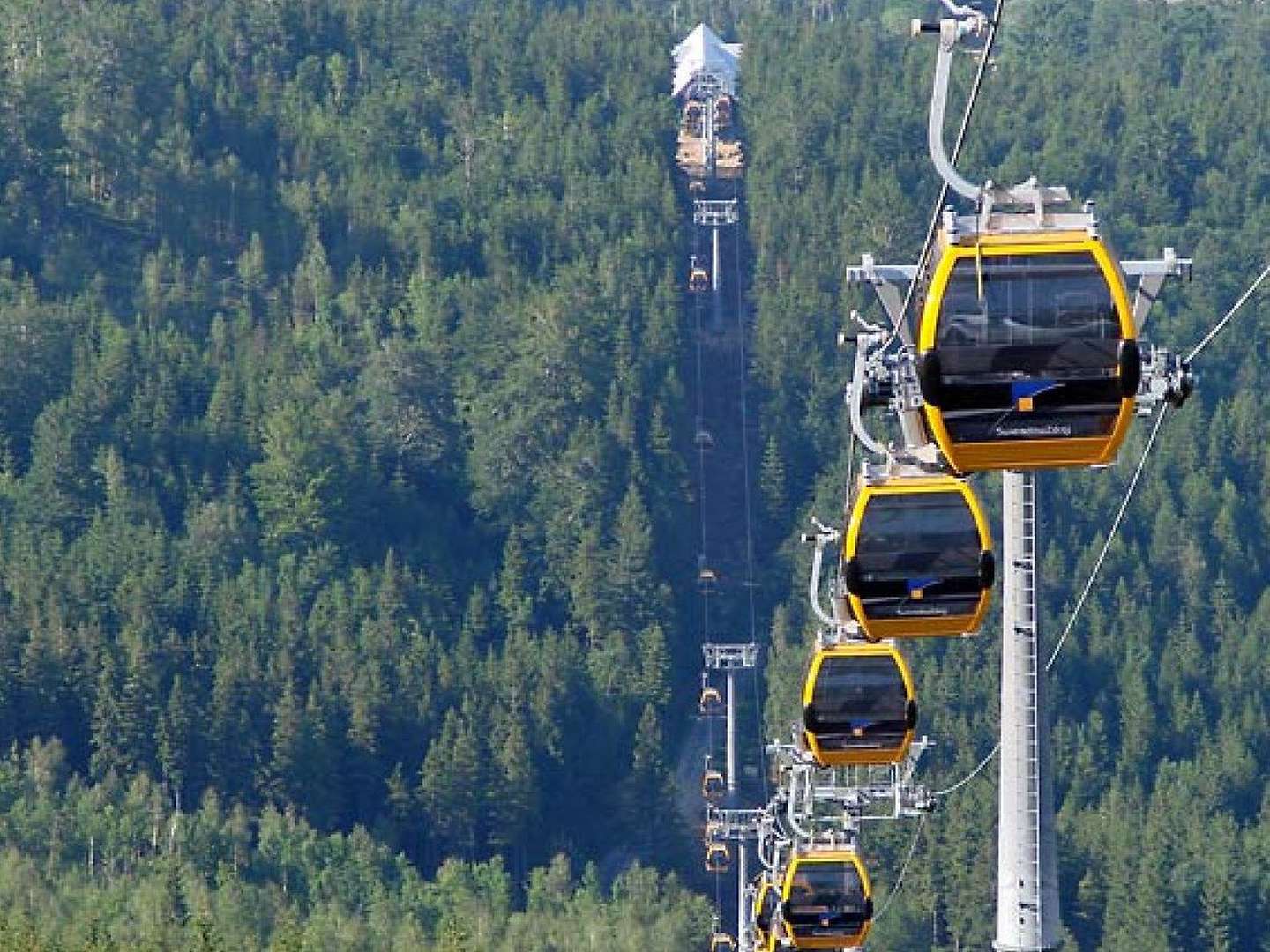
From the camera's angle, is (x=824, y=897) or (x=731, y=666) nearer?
(x=824, y=897)

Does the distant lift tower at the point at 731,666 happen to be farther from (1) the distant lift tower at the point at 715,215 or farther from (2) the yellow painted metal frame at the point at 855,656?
(2) the yellow painted metal frame at the point at 855,656

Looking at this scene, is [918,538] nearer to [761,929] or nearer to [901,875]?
[761,929]

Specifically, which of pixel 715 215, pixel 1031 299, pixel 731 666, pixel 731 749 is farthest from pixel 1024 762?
pixel 715 215

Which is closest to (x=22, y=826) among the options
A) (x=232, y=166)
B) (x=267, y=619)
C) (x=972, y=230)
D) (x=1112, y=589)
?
(x=267, y=619)

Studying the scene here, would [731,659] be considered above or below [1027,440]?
below

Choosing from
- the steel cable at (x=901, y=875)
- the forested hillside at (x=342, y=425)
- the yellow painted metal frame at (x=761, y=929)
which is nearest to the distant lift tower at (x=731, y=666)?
the forested hillside at (x=342, y=425)

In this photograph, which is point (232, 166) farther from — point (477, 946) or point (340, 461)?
point (477, 946)
